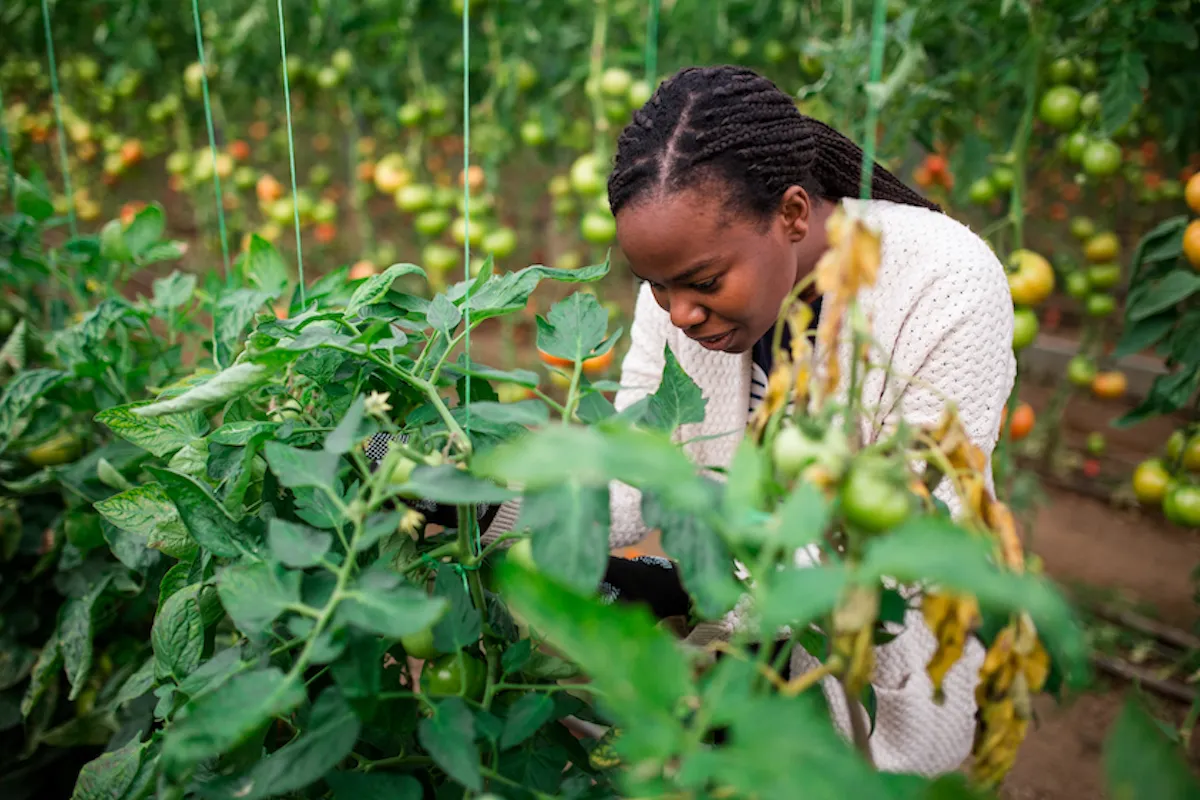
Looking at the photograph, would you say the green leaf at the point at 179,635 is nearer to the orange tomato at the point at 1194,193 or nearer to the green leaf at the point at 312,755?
the green leaf at the point at 312,755

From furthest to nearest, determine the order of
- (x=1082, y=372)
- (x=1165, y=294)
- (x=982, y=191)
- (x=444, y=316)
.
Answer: (x=1082, y=372), (x=982, y=191), (x=1165, y=294), (x=444, y=316)

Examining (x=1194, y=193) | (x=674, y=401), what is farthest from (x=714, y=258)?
(x=1194, y=193)

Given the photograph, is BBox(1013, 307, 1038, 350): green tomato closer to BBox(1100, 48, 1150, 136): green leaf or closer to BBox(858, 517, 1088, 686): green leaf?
BBox(1100, 48, 1150, 136): green leaf

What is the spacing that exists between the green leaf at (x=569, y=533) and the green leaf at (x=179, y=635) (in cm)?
35

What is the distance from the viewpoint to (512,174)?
425cm

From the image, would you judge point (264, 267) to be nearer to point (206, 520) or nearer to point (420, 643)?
point (206, 520)

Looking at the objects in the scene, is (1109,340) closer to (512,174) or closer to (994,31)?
(994,31)

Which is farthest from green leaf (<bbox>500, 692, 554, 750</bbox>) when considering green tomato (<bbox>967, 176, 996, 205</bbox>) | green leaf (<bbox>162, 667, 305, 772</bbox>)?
green tomato (<bbox>967, 176, 996, 205</bbox>)

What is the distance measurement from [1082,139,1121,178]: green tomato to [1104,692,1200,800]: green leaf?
1487mm

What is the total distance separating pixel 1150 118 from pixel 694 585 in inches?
94.0

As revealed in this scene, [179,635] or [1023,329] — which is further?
[1023,329]

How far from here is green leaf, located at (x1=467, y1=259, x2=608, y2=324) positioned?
2.10ft

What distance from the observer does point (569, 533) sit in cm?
43

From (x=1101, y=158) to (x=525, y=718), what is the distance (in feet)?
4.96
